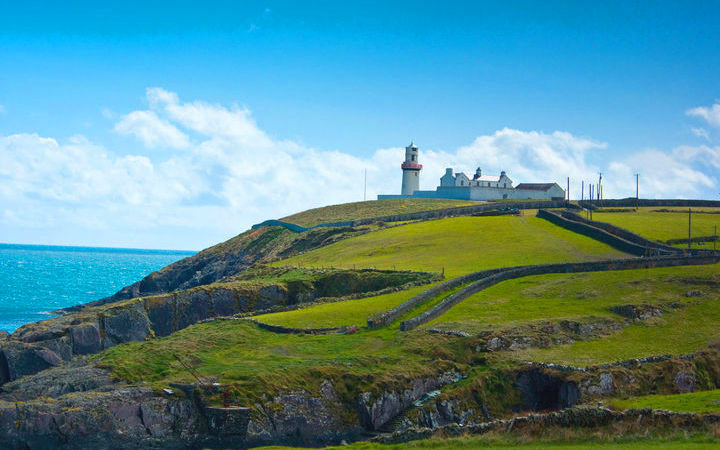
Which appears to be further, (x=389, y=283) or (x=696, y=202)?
(x=696, y=202)

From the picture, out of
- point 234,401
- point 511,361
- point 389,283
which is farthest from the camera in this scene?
point 389,283

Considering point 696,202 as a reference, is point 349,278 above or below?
below

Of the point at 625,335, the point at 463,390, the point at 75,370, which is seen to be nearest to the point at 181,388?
the point at 75,370

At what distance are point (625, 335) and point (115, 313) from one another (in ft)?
127

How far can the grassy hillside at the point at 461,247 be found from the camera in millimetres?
76750

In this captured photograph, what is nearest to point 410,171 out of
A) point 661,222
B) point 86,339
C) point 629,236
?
point 661,222

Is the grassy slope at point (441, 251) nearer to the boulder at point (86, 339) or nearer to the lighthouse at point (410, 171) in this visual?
the boulder at point (86, 339)

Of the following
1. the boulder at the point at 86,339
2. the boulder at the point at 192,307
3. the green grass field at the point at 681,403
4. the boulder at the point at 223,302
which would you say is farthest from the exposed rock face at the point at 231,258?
the green grass field at the point at 681,403

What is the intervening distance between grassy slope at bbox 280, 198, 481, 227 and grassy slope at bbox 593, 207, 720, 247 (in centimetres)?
3778

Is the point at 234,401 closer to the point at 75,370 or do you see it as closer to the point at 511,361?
the point at 75,370

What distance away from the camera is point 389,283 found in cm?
6962

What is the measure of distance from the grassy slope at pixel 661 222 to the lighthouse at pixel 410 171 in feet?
214

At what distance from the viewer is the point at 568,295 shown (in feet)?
197

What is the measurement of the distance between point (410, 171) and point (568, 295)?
113m
